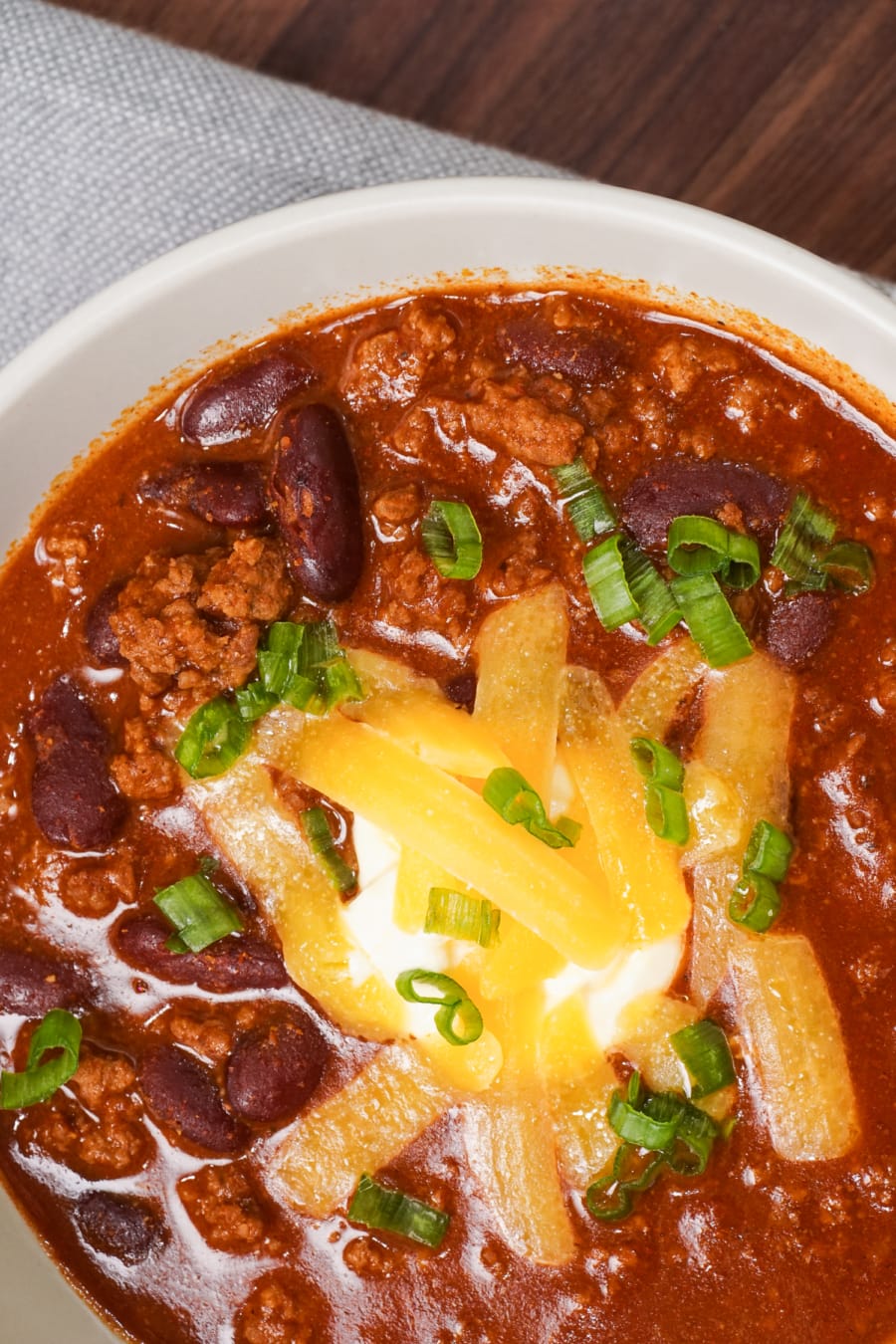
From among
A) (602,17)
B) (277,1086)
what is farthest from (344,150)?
(277,1086)

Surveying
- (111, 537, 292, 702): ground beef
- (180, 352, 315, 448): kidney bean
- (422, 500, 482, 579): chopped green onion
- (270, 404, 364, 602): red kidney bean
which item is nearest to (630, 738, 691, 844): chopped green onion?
(422, 500, 482, 579): chopped green onion

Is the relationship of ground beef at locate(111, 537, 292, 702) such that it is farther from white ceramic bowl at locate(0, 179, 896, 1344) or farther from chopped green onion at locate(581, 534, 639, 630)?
chopped green onion at locate(581, 534, 639, 630)

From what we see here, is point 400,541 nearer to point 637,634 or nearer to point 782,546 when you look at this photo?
point 637,634

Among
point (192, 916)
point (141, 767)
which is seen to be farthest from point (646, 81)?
point (192, 916)

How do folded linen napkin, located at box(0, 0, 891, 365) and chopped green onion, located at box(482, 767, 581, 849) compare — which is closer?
chopped green onion, located at box(482, 767, 581, 849)

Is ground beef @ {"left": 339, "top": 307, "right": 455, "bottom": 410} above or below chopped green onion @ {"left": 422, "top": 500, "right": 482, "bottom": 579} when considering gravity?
above

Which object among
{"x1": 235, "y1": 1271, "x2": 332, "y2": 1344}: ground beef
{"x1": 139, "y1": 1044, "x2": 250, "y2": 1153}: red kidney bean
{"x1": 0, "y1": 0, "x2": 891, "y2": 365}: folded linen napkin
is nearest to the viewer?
{"x1": 139, "y1": 1044, "x2": 250, "y2": 1153}: red kidney bean
